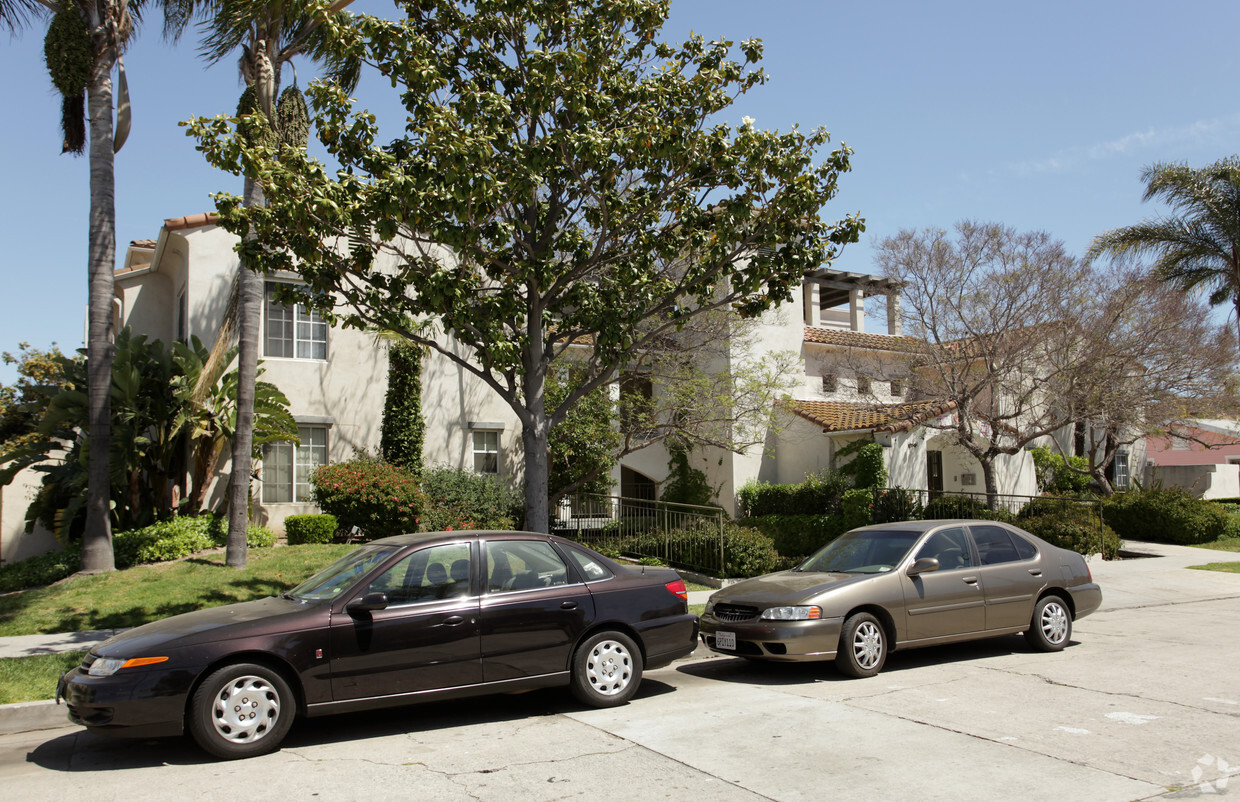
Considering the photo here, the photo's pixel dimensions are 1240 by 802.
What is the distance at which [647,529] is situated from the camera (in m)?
17.7

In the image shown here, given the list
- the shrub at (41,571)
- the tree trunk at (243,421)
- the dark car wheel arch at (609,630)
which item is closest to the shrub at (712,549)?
the tree trunk at (243,421)

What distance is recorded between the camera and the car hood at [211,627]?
581 cm

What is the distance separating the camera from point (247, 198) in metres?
13.0

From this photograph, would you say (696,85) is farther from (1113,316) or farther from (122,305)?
(122,305)

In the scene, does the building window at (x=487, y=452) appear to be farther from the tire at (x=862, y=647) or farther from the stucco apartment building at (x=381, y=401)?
the tire at (x=862, y=647)

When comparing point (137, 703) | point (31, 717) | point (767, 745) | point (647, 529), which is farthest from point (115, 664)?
point (647, 529)

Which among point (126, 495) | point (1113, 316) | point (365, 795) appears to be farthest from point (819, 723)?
point (1113, 316)

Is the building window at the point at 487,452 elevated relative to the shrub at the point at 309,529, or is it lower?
elevated

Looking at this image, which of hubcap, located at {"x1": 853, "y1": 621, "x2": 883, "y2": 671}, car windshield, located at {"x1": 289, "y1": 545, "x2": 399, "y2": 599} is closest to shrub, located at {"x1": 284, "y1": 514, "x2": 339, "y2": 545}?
car windshield, located at {"x1": 289, "y1": 545, "x2": 399, "y2": 599}

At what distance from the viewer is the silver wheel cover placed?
9188mm

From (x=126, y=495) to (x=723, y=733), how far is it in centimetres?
1286

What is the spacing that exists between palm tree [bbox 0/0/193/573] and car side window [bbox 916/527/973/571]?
454 inches

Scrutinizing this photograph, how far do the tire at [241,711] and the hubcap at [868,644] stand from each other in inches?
193

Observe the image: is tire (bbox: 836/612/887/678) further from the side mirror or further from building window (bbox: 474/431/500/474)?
building window (bbox: 474/431/500/474)
